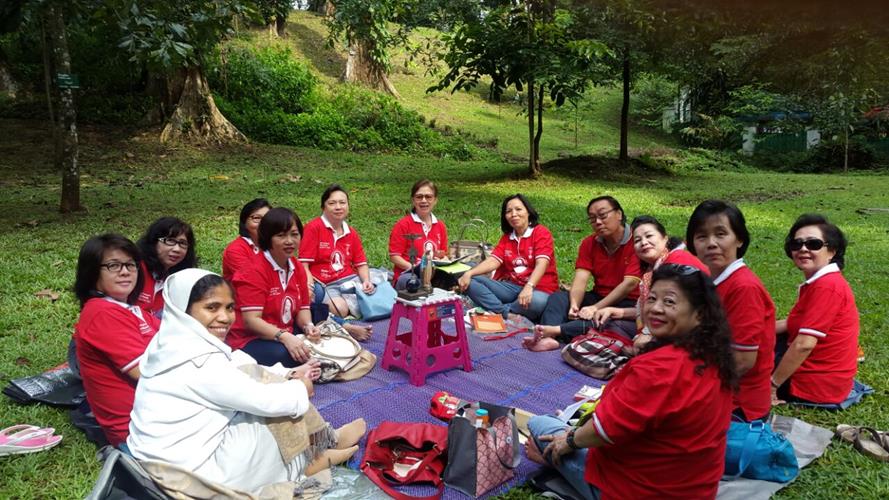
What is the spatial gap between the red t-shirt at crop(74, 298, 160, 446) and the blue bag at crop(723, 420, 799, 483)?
288cm

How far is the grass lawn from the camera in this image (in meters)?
3.71

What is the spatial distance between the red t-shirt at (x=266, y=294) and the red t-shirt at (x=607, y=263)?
227 centimetres

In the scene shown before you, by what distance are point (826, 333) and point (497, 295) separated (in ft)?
8.96

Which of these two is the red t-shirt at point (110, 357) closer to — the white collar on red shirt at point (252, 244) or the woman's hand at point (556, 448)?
the white collar on red shirt at point (252, 244)

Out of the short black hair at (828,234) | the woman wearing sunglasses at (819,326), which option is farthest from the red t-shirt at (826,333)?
the short black hair at (828,234)

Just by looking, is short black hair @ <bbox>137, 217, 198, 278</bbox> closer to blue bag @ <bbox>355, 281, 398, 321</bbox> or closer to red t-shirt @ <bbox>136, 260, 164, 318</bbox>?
red t-shirt @ <bbox>136, 260, 164, 318</bbox>

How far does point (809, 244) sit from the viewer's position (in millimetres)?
3781

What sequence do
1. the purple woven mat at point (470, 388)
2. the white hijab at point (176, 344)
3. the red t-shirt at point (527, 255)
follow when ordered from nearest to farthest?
the white hijab at point (176, 344) → the purple woven mat at point (470, 388) → the red t-shirt at point (527, 255)

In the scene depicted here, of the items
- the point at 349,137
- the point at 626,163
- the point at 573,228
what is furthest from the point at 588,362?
the point at 349,137

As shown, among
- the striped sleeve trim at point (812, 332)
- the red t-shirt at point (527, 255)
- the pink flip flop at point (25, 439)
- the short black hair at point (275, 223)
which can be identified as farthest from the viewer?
the red t-shirt at point (527, 255)

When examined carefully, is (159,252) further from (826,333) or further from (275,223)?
(826,333)

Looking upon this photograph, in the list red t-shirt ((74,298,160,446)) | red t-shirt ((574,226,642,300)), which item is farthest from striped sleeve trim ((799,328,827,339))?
red t-shirt ((74,298,160,446))

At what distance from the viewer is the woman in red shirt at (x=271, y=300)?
4238 millimetres

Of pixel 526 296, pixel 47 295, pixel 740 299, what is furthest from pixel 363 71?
pixel 740 299
